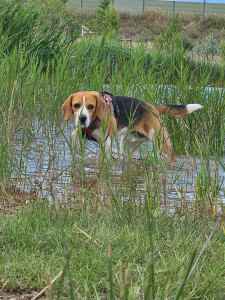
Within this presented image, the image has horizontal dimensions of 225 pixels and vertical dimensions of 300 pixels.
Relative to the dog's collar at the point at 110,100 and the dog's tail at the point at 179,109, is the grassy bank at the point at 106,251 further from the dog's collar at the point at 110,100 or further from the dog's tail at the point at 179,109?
the dog's collar at the point at 110,100

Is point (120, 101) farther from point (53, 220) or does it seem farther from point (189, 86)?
point (53, 220)

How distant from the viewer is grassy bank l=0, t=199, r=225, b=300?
79.0 inches

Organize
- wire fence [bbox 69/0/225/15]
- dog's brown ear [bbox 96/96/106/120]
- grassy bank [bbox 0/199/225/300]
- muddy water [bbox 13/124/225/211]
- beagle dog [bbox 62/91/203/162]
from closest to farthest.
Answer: grassy bank [bbox 0/199/225/300] → muddy water [bbox 13/124/225/211] → beagle dog [bbox 62/91/203/162] → dog's brown ear [bbox 96/96/106/120] → wire fence [bbox 69/0/225/15]

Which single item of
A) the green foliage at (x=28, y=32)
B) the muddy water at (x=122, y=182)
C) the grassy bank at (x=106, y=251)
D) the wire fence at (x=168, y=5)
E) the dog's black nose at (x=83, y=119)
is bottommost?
the grassy bank at (x=106, y=251)

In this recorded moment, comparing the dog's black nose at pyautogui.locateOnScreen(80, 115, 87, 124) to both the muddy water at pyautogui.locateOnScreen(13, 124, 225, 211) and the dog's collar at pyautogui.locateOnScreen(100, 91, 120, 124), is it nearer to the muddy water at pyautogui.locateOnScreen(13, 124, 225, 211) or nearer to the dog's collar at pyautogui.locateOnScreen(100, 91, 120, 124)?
the dog's collar at pyautogui.locateOnScreen(100, 91, 120, 124)

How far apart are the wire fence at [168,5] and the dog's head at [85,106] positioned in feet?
159

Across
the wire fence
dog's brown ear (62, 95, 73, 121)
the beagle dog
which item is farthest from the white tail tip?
the wire fence

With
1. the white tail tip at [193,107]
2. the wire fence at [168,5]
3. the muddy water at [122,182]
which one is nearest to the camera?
the muddy water at [122,182]

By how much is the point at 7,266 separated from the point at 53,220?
2.51 ft

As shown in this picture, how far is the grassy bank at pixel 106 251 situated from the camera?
2008 mm

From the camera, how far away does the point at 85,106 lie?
530 cm

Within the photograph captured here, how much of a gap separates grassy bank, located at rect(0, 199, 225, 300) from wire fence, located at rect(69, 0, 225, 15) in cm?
5093

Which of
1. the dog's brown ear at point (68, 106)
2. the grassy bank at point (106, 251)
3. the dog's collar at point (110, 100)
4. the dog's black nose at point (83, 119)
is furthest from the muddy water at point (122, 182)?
the dog's collar at point (110, 100)

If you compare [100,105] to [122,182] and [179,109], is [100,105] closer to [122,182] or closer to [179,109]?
[179,109]
